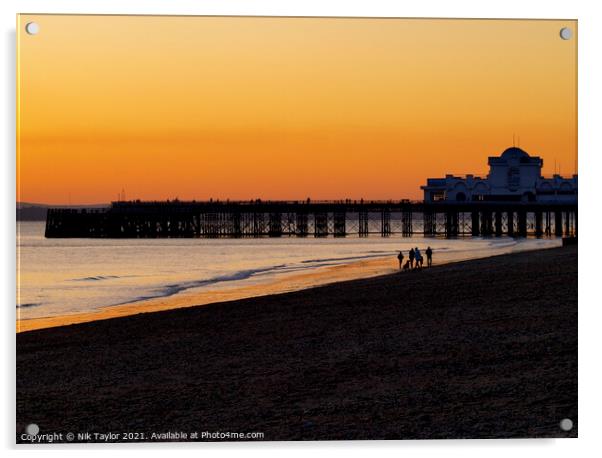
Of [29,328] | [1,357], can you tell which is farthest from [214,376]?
[29,328]

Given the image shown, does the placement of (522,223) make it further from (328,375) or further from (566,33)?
(328,375)

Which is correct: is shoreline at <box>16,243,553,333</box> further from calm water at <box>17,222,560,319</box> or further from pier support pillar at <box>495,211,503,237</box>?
pier support pillar at <box>495,211,503,237</box>

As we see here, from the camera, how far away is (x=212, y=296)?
24750 millimetres

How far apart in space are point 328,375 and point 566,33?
488 cm

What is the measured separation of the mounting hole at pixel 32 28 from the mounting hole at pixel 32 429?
14.3 feet

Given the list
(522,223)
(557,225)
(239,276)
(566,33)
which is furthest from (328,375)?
(522,223)

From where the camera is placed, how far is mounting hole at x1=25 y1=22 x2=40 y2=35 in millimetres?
10789

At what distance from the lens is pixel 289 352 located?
40.2ft

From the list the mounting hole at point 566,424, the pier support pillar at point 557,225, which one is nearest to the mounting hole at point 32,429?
the mounting hole at point 566,424

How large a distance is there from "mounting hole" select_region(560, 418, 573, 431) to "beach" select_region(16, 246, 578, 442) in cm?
6

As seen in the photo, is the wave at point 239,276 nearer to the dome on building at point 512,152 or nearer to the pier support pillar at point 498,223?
the dome on building at point 512,152

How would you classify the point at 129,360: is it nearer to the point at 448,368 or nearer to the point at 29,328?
the point at 448,368

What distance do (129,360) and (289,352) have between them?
2100 mm
